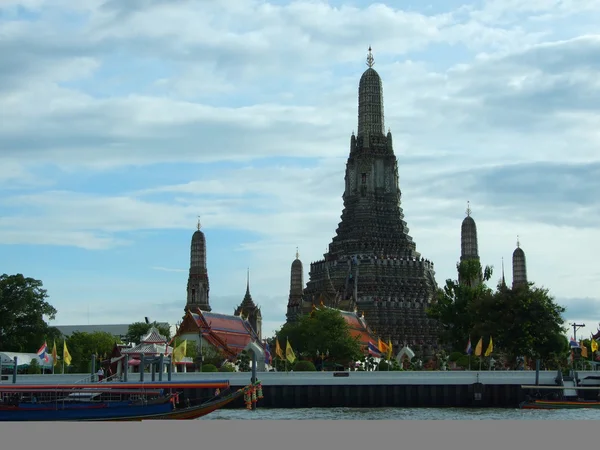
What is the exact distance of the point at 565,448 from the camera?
137 feet

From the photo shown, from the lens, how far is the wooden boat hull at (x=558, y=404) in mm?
73062

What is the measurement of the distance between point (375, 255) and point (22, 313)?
2121 inches

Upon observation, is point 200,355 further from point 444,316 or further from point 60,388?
point 60,388

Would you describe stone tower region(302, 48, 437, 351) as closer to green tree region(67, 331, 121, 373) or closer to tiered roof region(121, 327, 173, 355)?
green tree region(67, 331, 121, 373)

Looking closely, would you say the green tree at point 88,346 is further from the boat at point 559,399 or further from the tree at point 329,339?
the boat at point 559,399

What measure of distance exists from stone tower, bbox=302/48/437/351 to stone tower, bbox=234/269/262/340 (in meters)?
9.51

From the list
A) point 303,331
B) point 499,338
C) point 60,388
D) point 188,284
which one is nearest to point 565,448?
point 60,388

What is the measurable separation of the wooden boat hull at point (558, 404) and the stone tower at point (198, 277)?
2707 inches

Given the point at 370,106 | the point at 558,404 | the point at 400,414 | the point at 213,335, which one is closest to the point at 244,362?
the point at 213,335

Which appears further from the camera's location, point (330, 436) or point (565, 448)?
point (330, 436)

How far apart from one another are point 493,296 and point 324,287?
1986 inches

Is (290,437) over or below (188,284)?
below

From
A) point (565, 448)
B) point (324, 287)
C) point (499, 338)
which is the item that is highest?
point (324, 287)

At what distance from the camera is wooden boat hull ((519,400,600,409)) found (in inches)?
2876
